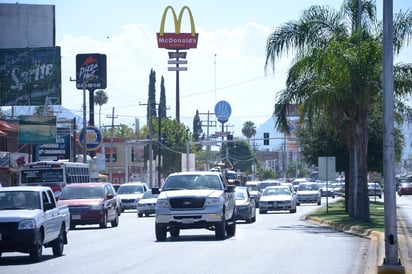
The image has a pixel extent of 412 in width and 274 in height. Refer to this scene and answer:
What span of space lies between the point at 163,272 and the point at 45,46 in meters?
52.3

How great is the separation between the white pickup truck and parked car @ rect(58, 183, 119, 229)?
11.8 m

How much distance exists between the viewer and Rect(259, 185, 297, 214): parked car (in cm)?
4816

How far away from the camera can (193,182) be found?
2652 centimetres

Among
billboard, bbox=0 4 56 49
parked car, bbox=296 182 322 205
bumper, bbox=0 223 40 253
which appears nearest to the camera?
bumper, bbox=0 223 40 253

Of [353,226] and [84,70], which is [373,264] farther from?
[84,70]

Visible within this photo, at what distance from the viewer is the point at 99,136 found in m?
77.9

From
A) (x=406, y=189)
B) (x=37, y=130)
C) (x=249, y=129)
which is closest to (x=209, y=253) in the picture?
(x=37, y=130)

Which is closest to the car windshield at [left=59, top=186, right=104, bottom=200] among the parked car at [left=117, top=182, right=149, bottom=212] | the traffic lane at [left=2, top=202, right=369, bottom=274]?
the traffic lane at [left=2, top=202, right=369, bottom=274]

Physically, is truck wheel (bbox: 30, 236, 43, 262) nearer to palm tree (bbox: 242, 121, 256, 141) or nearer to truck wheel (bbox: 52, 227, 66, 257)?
truck wheel (bbox: 52, 227, 66, 257)

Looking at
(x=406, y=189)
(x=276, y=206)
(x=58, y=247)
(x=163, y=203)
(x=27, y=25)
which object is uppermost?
(x=27, y=25)

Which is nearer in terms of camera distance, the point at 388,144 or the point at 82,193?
the point at 388,144

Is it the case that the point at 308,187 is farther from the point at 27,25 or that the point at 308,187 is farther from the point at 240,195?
the point at 240,195

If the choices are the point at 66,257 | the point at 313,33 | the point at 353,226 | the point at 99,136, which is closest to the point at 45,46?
the point at 99,136

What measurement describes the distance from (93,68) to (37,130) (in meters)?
22.2
